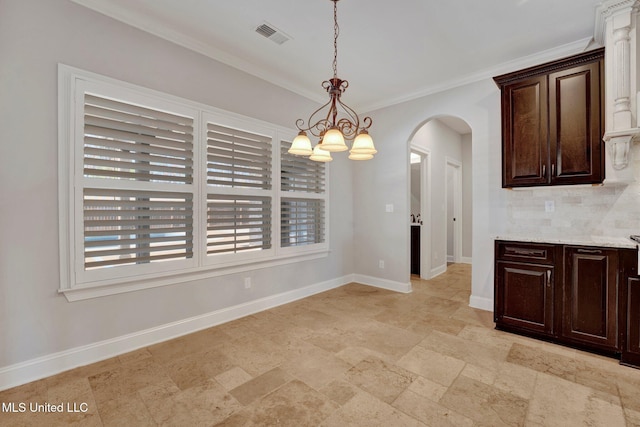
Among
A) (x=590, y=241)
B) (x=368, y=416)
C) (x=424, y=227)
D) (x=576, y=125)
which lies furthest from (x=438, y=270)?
(x=368, y=416)

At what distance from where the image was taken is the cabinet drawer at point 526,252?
2616 mm

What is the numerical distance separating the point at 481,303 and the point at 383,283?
1.36 metres

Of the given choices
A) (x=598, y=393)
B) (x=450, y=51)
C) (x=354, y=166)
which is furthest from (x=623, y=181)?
(x=354, y=166)

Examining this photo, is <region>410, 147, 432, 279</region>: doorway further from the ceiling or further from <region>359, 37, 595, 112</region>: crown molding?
the ceiling

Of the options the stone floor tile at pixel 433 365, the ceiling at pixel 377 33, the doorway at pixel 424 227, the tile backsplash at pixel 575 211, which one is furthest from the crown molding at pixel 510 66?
the stone floor tile at pixel 433 365

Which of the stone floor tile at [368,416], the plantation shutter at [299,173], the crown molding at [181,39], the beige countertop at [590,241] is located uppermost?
the crown molding at [181,39]

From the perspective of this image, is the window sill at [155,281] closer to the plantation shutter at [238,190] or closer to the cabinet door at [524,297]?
the plantation shutter at [238,190]

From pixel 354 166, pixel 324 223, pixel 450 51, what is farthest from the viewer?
pixel 354 166

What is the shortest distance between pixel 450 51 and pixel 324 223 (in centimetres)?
257

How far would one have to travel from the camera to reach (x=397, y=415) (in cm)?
167

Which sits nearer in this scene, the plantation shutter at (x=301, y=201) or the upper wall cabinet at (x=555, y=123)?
the upper wall cabinet at (x=555, y=123)

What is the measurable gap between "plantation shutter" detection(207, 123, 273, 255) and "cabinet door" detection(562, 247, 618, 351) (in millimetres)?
2964

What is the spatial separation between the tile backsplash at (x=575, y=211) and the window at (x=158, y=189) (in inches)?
106

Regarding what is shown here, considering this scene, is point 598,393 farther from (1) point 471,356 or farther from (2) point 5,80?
(2) point 5,80
